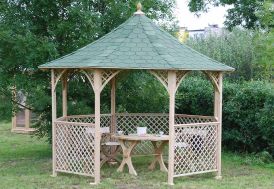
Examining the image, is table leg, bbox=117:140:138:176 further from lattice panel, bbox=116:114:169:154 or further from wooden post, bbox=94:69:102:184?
lattice panel, bbox=116:114:169:154

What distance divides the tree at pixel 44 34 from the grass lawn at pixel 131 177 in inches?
64.1

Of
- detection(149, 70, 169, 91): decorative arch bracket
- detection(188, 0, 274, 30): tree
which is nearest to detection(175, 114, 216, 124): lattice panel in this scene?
detection(149, 70, 169, 91): decorative arch bracket

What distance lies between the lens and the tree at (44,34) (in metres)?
12.1

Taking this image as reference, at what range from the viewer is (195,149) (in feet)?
34.1

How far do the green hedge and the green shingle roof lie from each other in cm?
286

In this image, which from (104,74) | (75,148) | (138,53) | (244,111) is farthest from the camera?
(244,111)

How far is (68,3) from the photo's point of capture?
13.0 metres

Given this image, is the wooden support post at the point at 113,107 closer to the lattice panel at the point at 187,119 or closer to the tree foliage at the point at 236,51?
the lattice panel at the point at 187,119

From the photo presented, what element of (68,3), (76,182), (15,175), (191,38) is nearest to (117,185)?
(76,182)

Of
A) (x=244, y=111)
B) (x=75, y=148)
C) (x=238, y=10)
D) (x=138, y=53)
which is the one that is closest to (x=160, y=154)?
(x=75, y=148)

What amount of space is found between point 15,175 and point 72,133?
5.55 feet

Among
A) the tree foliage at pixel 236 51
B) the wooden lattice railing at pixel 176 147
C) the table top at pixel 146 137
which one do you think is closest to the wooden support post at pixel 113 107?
the wooden lattice railing at pixel 176 147

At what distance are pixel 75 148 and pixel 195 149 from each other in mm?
2576

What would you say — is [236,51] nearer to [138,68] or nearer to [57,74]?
[57,74]
